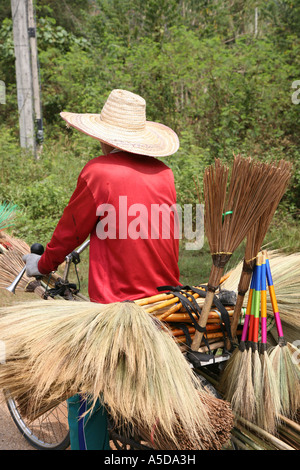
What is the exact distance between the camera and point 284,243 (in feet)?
20.3

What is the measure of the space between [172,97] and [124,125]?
300 inches

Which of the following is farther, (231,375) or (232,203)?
(231,375)

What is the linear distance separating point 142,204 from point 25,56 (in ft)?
23.7

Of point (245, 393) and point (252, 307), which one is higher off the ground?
point (252, 307)

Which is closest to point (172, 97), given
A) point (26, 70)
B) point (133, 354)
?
point (26, 70)

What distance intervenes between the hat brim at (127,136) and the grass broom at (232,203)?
425mm

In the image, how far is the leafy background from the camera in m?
7.28

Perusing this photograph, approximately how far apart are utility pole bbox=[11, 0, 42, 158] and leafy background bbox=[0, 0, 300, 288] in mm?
390

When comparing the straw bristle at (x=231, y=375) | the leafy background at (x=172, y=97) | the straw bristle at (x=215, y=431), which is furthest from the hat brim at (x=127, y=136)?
the leafy background at (x=172, y=97)

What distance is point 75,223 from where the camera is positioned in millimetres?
2279

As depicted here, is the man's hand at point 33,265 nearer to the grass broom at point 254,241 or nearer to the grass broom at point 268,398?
the grass broom at point 254,241

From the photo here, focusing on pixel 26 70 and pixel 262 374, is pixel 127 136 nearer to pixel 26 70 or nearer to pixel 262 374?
pixel 262 374

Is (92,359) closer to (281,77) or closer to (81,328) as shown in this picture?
(81,328)

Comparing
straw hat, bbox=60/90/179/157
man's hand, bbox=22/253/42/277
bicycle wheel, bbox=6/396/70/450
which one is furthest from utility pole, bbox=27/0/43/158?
straw hat, bbox=60/90/179/157
